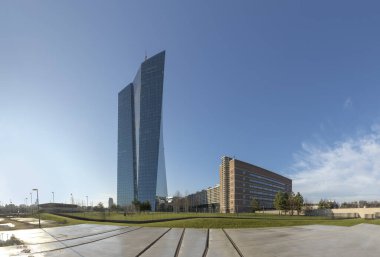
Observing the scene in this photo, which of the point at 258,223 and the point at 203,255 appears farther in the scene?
the point at 258,223

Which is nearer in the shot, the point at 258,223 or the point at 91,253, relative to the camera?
the point at 91,253

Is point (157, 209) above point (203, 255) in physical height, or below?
below

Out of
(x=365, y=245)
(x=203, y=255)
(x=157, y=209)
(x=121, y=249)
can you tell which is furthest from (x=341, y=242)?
(x=157, y=209)

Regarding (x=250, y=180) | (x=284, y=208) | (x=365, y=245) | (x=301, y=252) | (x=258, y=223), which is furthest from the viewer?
(x=250, y=180)

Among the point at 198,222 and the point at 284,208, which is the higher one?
the point at 198,222

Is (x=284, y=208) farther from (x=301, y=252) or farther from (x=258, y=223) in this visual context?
(x=301, y=252)

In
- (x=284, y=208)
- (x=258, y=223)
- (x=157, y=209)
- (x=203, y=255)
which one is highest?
(x=203, y=255)

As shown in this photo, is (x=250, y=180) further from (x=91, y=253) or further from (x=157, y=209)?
(x=91, y=253)

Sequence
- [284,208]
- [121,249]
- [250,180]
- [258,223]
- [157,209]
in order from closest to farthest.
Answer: [121,249]
[258,223]
[284,208]
[250,180]
[157,209]

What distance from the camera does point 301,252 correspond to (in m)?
22.1

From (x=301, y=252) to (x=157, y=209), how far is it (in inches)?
7187

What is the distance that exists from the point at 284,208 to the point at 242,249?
288ft

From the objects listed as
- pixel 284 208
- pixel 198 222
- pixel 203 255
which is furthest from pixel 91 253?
pixel 284 208

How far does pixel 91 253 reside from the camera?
24109 mm
